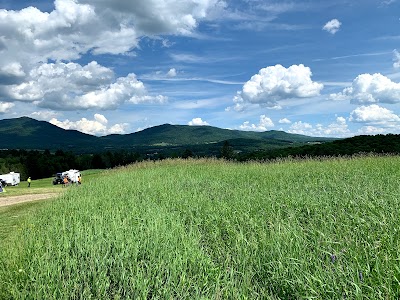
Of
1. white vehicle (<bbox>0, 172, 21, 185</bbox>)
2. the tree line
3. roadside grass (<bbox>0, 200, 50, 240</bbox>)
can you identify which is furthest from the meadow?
the tree line

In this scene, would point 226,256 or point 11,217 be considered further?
point 11,217

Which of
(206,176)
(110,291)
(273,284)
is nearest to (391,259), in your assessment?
(273,284)

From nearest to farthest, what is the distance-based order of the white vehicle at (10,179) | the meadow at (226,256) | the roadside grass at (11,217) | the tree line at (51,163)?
the meadow at (226,256) < the roadside grass at (11,217) < the white vehicle at (10,179) < the tree line at (51,163)

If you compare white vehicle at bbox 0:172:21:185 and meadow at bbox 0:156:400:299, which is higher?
meadow at bbox 0:156:400:299

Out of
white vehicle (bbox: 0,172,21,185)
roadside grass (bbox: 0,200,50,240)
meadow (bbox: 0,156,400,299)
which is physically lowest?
white vehicle (bbox: 0,172,21,185)

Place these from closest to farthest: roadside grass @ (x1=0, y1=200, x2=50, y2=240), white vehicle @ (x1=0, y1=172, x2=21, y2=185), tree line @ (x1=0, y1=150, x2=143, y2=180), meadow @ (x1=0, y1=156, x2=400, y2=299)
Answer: meadow @ (x1=0, y1=156, x2=400, y2=299), roadside grass @ (x1=0, y1=200, x2=50, y2=240), white vehicle @ (x1=0, y1=172, x2=21, y2=185), tree line @ (x1=0, y1=150, x2=143, y2=180)

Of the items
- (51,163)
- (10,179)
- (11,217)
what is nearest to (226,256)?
(11,217)

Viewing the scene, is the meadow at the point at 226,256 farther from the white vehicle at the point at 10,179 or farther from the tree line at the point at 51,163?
the tree line at the point at 51,163

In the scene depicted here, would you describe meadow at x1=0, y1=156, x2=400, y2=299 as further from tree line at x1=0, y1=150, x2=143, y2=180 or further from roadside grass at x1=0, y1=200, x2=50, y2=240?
tree line at x1=0, y1=150, x2=143, y2=180

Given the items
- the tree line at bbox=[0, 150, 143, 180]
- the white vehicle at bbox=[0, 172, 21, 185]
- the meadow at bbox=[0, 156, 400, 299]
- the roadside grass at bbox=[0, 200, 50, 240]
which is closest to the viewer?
the meadow at bbox=[0, 156, 400, 299]

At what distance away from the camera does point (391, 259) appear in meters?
3.94

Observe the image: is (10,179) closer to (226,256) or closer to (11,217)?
(11,217)

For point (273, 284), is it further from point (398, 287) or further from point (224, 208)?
point (224, 208)

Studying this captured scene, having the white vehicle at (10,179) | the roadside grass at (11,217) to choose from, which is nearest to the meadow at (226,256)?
the roadside grass at (11,217)
